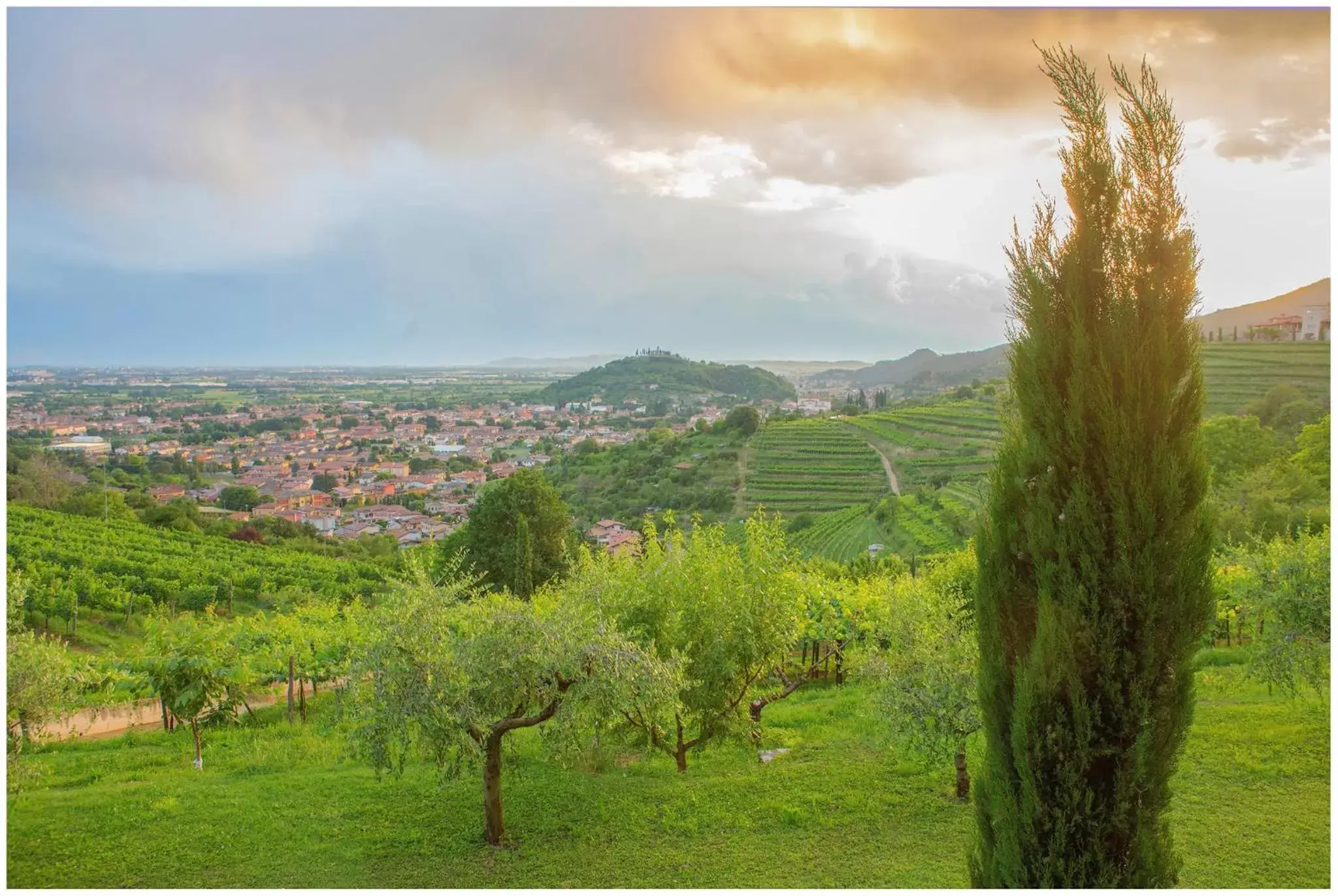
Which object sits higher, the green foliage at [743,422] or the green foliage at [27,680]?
the green foliage at [743,422]

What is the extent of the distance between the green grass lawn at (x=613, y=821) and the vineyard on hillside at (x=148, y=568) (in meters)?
8.49

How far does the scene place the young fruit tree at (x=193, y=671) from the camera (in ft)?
25.1

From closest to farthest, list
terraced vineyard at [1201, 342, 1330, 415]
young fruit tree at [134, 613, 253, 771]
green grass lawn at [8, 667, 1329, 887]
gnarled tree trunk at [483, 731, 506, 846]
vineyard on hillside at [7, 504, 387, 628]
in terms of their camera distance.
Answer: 1. green grass lawn at [8, 667, 1329, 887]
2. gnarled tree trunk at [483, 731, 506, 846]
3. young fruit tree at [134, 613, 253, 771]
4. vineyard on hillside at [7, 504, 387, 628]
5. terraced vineyard at [1201, 342, 1330, 415]

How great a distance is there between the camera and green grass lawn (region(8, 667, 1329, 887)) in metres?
5.02

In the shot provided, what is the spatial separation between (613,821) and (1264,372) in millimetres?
34405

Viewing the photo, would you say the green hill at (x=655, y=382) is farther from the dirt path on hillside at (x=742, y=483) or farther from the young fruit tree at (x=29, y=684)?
the young fruit tree at (x=29, y=684)

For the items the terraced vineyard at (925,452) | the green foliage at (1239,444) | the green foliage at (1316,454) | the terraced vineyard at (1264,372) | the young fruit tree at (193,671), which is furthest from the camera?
the terraced vineyard at (1264,372)

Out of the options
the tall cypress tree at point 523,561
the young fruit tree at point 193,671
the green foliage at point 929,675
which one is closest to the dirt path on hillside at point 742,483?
the tall cypress tree at point 523,561

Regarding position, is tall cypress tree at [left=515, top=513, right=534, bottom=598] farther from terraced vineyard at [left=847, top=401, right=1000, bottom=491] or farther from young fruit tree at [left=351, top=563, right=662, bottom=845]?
terraced vineyard at [left=847, top=401, right=1000, bottom=491]

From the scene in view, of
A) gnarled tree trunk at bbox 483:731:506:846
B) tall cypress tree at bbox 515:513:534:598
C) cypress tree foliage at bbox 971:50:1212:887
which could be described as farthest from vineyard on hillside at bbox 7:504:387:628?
cypress tree foliage at bbox 971:50:1212:887

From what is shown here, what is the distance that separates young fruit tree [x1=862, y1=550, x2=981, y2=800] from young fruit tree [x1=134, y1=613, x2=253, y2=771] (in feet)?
22.8

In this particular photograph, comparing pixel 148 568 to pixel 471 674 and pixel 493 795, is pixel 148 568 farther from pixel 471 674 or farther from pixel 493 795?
pixel 471 674

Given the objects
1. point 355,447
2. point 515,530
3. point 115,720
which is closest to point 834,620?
point 515,530

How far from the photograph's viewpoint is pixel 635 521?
82.6 ft
